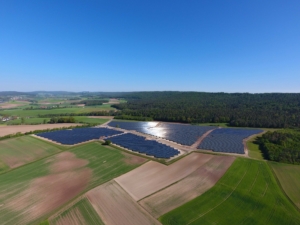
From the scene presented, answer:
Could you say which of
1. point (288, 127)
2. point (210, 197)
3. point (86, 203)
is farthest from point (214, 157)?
point (288, 127)

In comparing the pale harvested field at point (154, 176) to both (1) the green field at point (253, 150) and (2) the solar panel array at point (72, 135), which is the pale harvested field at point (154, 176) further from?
(2) the solar panel array at point (72, 135)

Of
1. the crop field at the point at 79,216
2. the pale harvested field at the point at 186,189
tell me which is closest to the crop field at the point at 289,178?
the pale harvested field at the point at 186,189

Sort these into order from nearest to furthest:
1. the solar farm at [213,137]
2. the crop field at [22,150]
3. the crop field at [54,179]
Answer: the crop field at [54,179], the crop field at [22,150], the solar farm at [213,137]

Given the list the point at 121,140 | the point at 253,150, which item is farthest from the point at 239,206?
the point at 121,140

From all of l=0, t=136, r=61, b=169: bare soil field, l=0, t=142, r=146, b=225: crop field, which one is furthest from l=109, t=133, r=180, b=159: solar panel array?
l=0, t=136, r=61, b=169: bare soil field

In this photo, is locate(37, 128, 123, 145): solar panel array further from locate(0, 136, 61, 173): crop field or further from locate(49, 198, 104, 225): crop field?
locate(49, 198, 104, 225): crop field

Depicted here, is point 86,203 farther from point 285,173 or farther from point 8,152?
point 285,173

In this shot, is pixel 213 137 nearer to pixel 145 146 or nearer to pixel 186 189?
pixel 145 146
